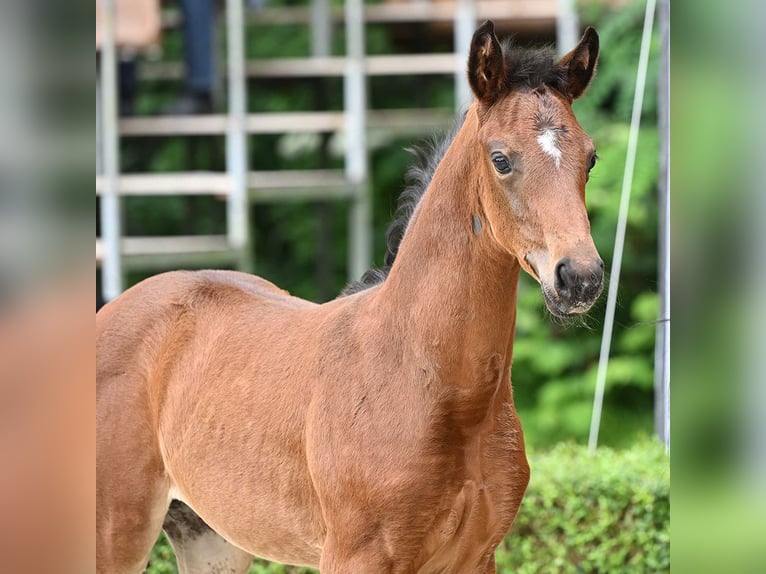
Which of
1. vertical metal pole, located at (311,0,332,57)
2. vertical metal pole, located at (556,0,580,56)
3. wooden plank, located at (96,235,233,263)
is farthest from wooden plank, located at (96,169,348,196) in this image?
vertical metal pole, located at (556,0,580,56)

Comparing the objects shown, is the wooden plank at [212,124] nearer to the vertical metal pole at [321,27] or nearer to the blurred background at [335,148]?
the blurred background at [335,148]

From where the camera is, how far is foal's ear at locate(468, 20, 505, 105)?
2174mm

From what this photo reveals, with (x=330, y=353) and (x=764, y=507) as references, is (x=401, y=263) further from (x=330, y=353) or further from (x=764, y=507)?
(x=764, y=507)

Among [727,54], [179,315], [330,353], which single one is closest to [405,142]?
[179,315]

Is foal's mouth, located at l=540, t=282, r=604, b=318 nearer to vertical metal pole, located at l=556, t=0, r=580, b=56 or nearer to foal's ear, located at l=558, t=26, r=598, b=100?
foal's ear, located at l=558, t=26, r=598, b=100

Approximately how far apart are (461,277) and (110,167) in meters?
4.38

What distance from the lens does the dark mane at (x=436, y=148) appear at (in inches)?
88.7

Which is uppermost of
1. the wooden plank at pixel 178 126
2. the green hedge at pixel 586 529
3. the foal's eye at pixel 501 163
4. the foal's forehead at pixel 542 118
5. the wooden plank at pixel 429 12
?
the wooden plank at pixel 429 12

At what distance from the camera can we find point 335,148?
802cm

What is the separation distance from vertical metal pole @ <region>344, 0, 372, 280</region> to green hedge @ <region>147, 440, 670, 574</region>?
3168mm

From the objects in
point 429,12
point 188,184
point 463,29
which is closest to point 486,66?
point 188,184

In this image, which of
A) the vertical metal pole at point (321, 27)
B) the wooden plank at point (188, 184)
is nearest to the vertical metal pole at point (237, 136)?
the wooden plank at point (188, 184)

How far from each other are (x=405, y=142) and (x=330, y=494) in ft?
18.3

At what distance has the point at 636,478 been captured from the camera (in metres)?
4.07
